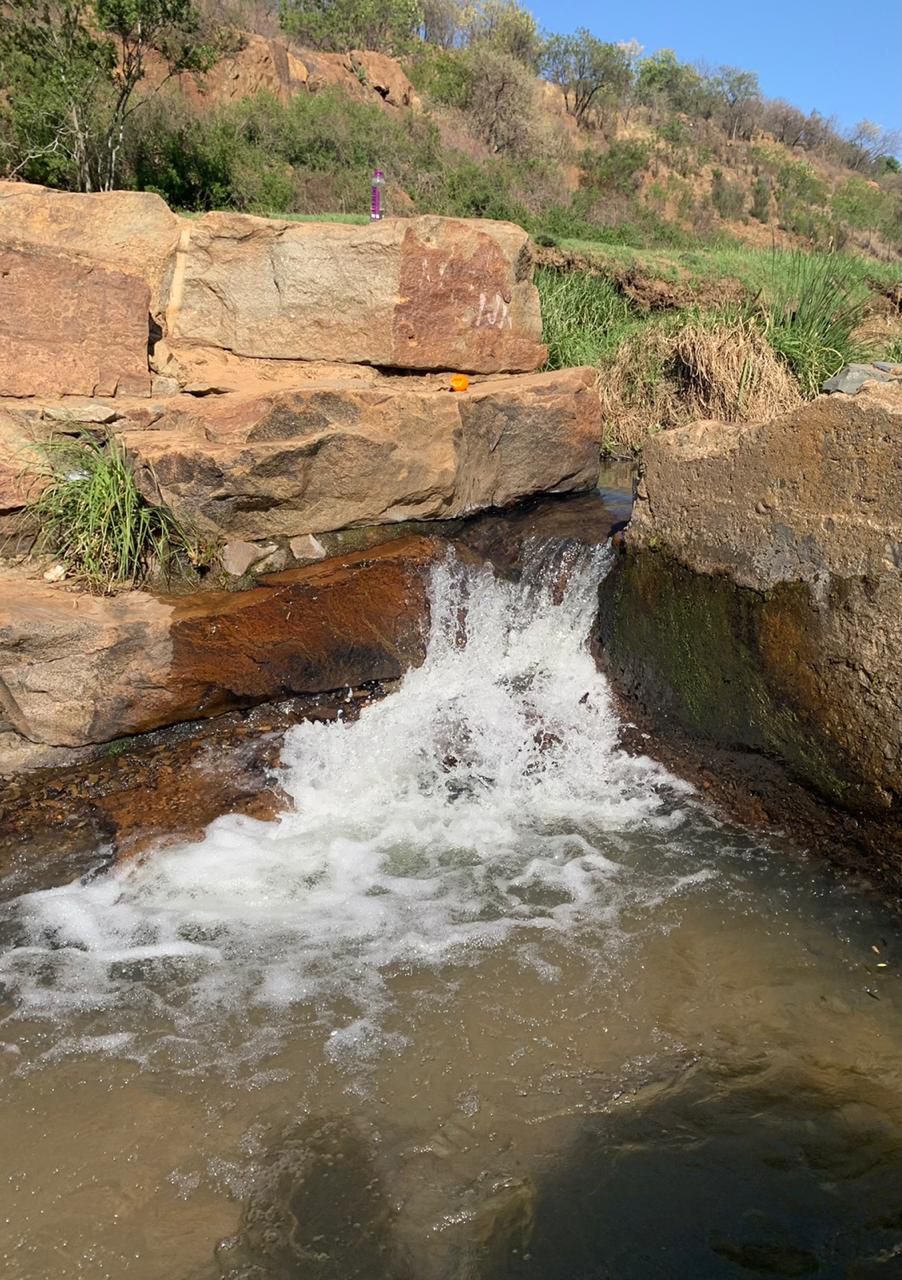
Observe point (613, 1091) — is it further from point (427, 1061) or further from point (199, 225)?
point (199, 225)

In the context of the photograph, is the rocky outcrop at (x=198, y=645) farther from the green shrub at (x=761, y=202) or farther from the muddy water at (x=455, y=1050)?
the green shrub at (x=761, y=202)

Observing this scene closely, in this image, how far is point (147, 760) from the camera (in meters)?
3.90

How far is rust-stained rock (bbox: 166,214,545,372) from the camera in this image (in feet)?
17.6

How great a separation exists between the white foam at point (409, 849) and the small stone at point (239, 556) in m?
0.88

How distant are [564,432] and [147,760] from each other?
307 centimetres

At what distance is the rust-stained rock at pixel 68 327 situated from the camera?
453 centimetres

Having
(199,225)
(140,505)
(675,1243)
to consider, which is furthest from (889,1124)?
(199,225)

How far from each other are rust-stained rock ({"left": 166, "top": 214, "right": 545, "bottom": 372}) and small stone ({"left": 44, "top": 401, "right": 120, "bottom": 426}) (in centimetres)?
101

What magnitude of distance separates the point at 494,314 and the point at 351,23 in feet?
73.8

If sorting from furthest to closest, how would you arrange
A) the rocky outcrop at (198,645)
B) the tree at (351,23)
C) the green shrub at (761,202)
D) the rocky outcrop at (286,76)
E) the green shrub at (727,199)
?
1. the tree at (351,23)
2. the green shrub at (761,202)
3. the green shrub at (727,199)
4. the rocky outcrop at (286,76)
5. the rocky outcrop at (198,645)

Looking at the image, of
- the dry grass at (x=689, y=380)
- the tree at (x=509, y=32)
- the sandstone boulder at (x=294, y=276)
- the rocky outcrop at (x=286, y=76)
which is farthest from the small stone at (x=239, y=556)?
the tree at (x=509, y=32)

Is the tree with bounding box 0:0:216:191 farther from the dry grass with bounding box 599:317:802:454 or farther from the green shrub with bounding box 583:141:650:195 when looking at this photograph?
the green shrub with bounding box 583:141:650:195

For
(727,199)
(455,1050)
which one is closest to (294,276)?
(455,1050)

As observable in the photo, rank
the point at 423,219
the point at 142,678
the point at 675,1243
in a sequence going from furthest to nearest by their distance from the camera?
the point at 423,219 < the point at 142,678 < the point at 675,1243
